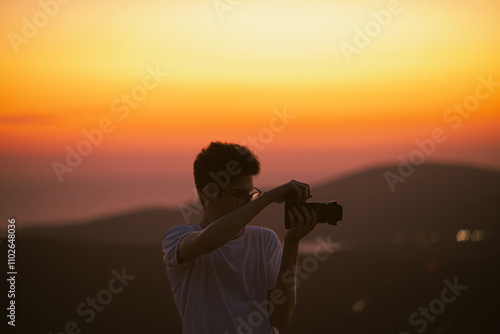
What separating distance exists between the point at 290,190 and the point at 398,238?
56618 mm

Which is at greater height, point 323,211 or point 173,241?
point 173,241

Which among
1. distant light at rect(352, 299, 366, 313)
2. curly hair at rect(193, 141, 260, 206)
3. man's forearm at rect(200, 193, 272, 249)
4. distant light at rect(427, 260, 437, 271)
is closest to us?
man's forearm at rect(200, 193, 272, 249)

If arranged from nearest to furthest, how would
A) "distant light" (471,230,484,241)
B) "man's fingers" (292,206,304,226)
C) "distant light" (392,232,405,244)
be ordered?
"man's fingers" (292,206,304,226)
"distant light" (471,230,484,241)
"distant light" (392,232,405,244)

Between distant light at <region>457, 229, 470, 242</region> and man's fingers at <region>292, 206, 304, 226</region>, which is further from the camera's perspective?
distant light at <region>457, 229, 470, 242</region>

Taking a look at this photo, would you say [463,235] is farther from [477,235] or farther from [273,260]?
[273,260]

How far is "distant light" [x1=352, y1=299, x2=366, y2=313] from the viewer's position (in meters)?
30.6

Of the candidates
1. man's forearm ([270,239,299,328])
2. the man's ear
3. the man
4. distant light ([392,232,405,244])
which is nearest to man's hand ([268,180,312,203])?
the man

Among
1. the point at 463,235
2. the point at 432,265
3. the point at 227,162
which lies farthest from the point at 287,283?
the point at 463,235

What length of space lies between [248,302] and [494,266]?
143 ft

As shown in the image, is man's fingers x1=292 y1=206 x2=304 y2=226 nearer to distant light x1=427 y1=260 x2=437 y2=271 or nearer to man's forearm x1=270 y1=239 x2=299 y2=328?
man's forearm x1=270 y1=239 x2=299 y2=328

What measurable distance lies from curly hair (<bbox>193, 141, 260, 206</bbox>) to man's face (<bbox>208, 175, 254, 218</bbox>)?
25mm

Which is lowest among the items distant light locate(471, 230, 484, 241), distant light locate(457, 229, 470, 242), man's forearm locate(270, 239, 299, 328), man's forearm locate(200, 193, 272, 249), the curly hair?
distant light locate(471, 230, 484, 241)

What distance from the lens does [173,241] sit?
3061 mm

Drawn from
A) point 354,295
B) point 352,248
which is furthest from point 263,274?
point 352,248
